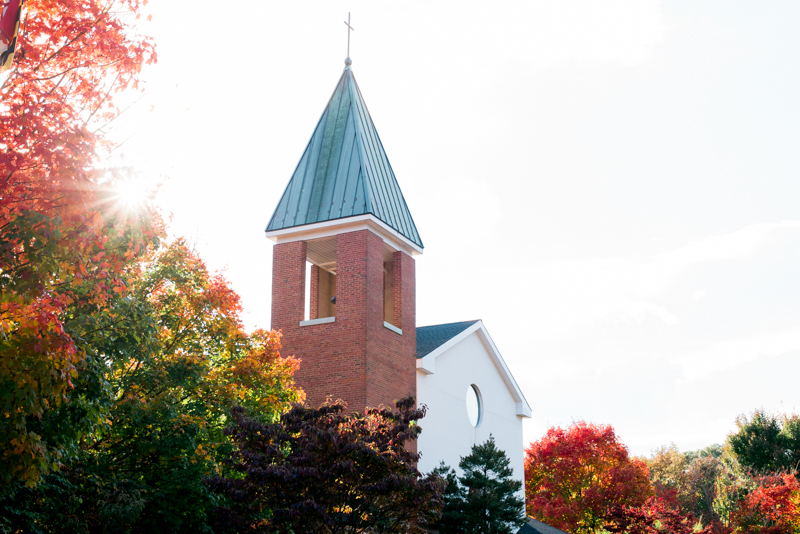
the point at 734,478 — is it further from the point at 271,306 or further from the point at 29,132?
the point at 29,132

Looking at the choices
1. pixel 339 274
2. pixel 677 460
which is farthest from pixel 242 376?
pixel 677 460

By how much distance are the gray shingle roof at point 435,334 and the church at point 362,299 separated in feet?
0.19

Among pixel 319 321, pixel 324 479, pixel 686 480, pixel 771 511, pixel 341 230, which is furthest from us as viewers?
pixel 686 480

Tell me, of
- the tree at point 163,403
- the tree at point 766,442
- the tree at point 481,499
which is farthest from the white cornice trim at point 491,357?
the tree at point 766,442

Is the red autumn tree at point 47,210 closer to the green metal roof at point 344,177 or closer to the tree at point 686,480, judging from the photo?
the green metal roof at point 344,177

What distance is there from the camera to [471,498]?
2180cm

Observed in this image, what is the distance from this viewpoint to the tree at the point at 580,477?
36.0 meters

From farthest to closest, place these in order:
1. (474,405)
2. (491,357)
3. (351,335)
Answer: (491,357), (474,405), (351,335)

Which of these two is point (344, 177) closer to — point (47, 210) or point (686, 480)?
point (47, 210)

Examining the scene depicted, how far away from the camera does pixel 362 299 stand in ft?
73.0

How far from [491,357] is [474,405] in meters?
2.38

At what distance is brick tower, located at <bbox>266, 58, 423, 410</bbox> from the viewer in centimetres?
2192

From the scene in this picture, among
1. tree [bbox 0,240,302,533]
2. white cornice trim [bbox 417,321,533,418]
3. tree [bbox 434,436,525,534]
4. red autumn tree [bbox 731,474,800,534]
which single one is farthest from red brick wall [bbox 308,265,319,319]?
red autumn tree [bbox 731,474,800,534]

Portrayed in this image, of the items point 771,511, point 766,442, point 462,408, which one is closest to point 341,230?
point 462,408
